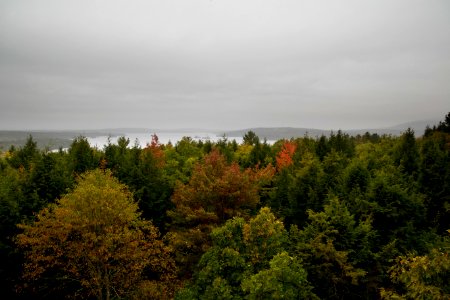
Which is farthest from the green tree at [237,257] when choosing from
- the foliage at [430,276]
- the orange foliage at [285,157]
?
the orange foliage at [285,157]

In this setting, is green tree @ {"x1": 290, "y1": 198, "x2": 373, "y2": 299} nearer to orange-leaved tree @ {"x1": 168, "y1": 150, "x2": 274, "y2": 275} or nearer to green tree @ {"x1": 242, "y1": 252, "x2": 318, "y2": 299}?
green tree @ {"x1": 242, "y1": 252, "x2": 318, "y2": 299}

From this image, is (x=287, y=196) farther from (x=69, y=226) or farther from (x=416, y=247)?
(x=69, y=226)

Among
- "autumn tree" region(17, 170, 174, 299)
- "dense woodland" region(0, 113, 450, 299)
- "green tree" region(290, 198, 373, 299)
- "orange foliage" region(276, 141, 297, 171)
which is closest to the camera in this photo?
"dense woodland" region(0, 113, 450, 299)

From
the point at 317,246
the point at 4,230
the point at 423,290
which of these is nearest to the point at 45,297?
the point at 4,230

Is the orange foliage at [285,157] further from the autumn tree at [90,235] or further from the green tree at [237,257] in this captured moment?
the autumn tree at [90,235]

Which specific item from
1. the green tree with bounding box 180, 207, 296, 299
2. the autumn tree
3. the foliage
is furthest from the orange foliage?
the foliage

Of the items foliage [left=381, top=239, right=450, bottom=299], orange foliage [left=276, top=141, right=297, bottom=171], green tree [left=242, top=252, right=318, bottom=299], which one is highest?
orange foliage [left=276, top=141, right=297, bottom=171]

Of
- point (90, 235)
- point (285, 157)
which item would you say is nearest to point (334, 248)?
point (90, 235)

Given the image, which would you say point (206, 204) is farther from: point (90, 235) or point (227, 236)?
point (90, 235)

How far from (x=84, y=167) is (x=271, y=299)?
29918mm

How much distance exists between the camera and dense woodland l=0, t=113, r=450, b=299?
17.0 meters

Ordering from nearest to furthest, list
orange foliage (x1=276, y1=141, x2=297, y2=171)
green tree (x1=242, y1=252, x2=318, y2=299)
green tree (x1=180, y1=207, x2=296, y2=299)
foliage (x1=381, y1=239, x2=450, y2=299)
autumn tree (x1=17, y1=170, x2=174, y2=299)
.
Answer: foliage (x1=381, y1=239, x2=450, y2=299) → green tree (x1=242, y1=252, x2=318, y2=299) → green tree (x1=180, y1=207, x2=296, y2=299) → autumn tree (x1=17, y1=170, x2=174, y2=299) → orange foliage (x1=276, y1=141, x2=297, y2=171)

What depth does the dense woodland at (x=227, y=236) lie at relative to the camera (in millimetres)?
17031

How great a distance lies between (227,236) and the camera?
17.8 meters
